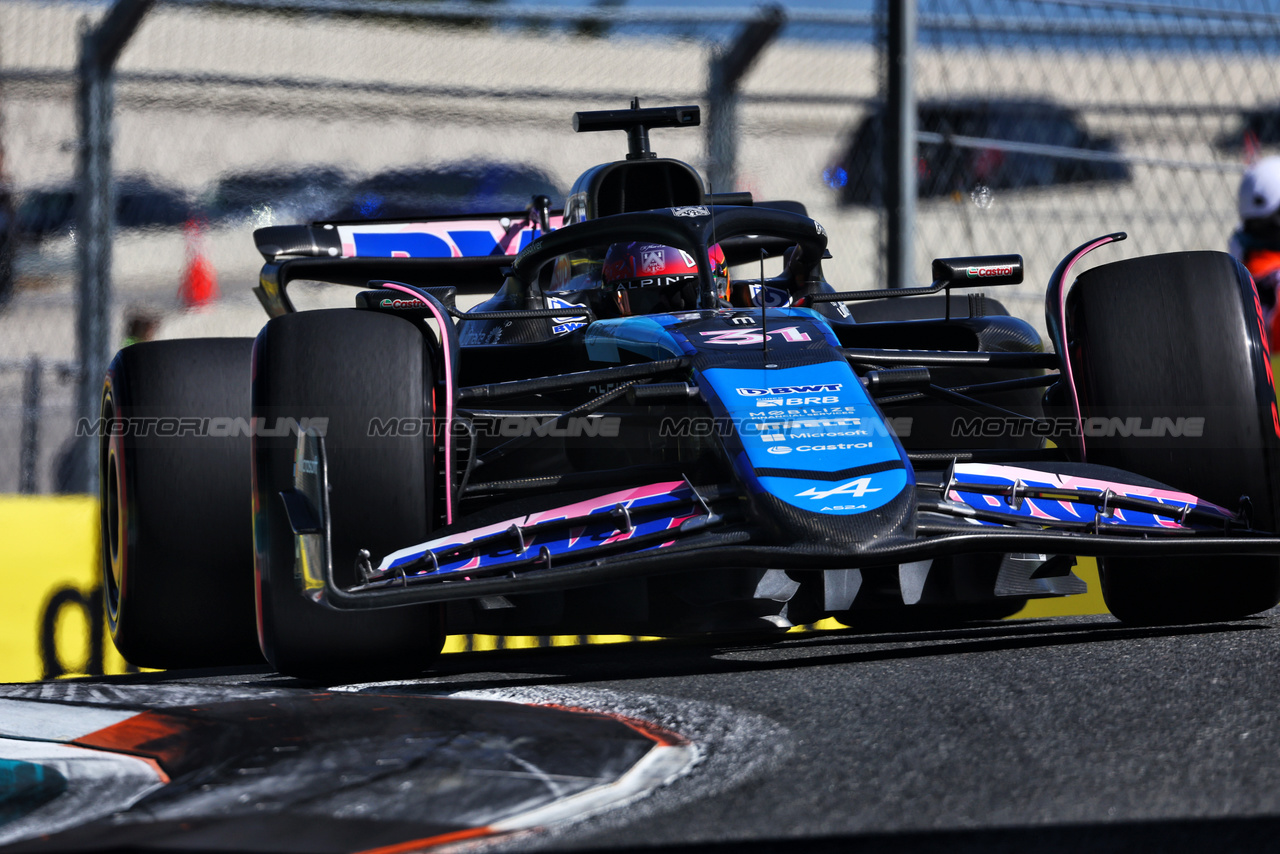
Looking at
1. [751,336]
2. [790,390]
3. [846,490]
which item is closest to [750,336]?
[751,336]

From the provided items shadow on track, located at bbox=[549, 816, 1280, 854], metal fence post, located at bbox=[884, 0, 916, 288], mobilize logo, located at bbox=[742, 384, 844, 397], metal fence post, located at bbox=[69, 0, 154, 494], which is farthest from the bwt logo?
metal fence post, located at bbox=[69, 0, 154, 494]

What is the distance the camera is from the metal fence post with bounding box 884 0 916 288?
260 inches

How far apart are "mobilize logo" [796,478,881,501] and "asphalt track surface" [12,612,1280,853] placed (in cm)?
37

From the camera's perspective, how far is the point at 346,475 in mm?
3385

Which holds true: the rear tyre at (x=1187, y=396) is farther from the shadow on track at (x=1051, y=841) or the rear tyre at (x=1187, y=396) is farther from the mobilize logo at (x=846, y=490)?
the shadow on track at (x=1051, y=841)

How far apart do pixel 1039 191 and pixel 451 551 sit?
489cm

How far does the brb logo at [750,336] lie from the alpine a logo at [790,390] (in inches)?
9.8

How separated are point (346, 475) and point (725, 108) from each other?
4184 mm

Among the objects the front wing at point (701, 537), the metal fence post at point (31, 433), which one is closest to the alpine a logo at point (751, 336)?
the front wing at point (701, 537)

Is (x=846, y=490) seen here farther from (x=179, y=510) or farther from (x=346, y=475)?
(x=179, y=510)

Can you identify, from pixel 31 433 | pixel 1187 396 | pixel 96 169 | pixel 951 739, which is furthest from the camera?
pixel 31 433

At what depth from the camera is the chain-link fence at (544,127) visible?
6.73m

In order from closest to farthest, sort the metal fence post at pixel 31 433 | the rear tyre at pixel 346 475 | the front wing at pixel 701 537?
the front wing at pixel 701 537, the rear tyre at pixel 346 475, the metal fence post at pixel 31 433

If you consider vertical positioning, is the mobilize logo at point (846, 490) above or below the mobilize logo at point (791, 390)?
below
